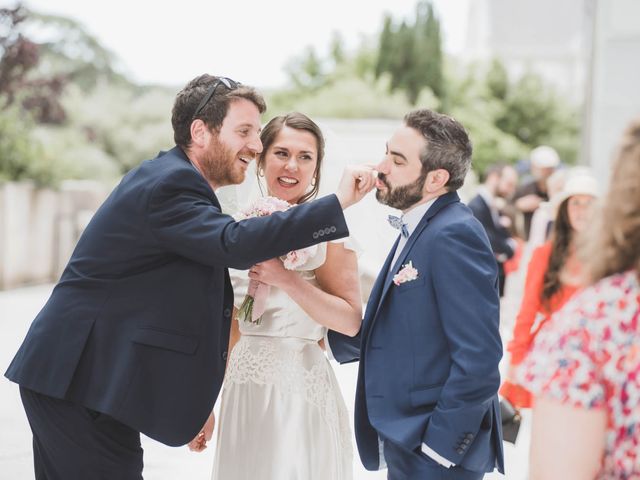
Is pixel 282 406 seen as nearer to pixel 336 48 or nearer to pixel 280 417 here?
pixel 280 417

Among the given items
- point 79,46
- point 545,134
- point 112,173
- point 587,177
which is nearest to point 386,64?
point 545,134

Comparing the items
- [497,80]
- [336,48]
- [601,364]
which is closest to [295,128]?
[601,364]

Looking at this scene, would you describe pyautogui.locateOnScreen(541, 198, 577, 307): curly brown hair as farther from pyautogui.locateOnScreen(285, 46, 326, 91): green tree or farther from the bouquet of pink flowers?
pyautogui.locateOnScreen(285, 46, 326, 91): green tree

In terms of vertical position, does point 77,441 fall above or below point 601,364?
below

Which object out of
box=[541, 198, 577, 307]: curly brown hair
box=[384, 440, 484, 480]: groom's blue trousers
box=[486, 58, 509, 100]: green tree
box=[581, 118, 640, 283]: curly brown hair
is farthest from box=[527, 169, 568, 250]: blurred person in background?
box=[486, 58, 509, 100]: green tree

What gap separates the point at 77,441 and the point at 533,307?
297cm

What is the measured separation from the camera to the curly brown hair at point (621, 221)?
163cm

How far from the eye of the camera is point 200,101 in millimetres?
2998

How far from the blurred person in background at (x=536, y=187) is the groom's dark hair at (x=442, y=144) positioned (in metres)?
6.53

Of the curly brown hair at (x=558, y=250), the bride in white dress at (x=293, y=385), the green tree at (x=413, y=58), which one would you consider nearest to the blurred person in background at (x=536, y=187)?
the curly brown hair at (x=558, y=250)

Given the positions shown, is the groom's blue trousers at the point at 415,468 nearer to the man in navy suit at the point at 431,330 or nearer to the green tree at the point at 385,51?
the man in navy suit at the point at 431,330

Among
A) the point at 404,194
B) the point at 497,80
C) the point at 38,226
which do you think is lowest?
the point at 38,226

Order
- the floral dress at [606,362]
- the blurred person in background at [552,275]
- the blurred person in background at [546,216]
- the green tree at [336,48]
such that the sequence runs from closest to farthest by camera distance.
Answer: the floral dress at [606,362], the blurred person in background at [552,275], the blurred person in background at [546,216], the green tree at [336,48]

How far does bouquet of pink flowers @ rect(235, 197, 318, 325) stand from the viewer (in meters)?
3.06
